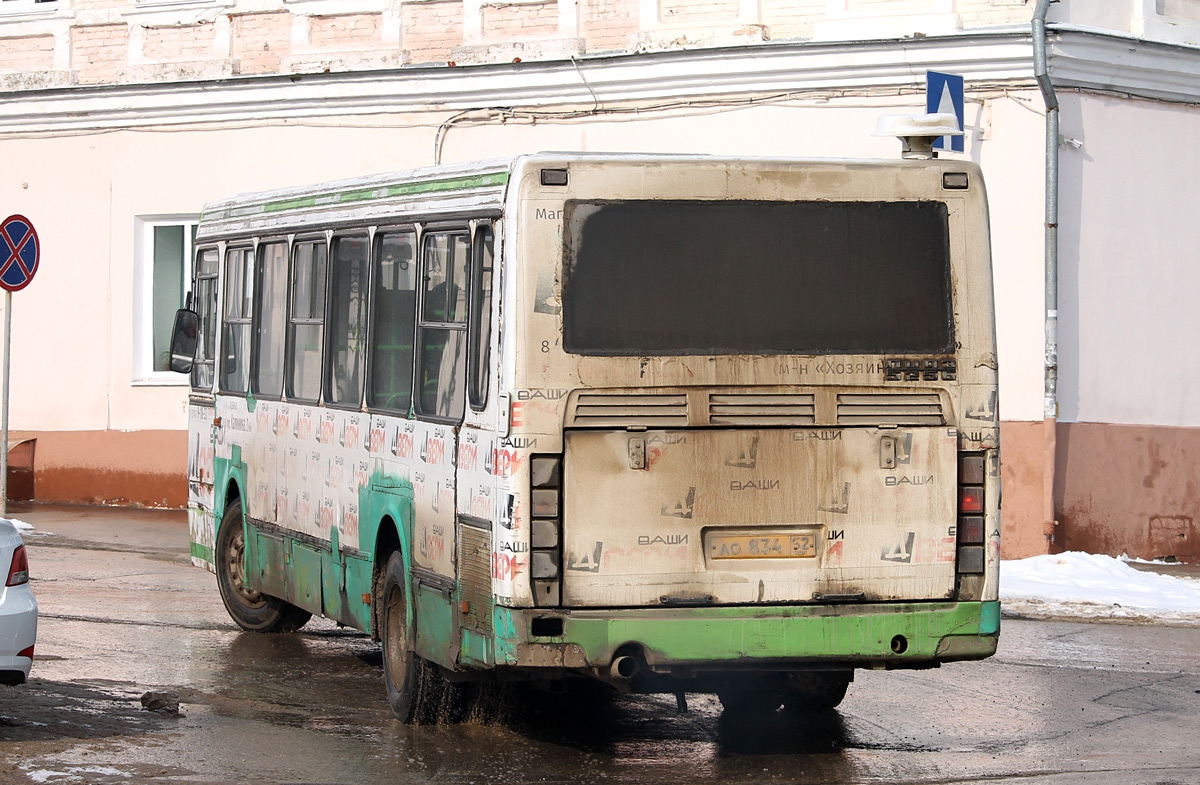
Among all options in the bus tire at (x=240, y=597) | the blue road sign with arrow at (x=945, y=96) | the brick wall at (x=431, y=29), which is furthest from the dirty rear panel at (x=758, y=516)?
the brick wall at (x=431, y=29)

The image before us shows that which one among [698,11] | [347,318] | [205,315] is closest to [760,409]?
[347,318]

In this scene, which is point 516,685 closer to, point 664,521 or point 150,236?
point 664,521

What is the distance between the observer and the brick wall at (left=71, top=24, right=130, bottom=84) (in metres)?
21.9

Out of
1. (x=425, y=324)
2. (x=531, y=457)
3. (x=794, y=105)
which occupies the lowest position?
(x=531, y=457)

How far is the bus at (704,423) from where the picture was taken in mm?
7785

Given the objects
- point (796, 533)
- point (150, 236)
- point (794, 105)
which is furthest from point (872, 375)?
point (150, 236)

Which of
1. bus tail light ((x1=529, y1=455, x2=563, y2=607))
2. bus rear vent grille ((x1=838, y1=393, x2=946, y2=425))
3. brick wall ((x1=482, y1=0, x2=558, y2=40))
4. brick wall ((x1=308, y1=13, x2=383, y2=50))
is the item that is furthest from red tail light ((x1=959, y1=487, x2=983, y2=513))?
brick wall ((x1=308, y1=13, x2=383, y2=50))

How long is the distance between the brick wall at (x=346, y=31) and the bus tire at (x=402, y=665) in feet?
38.9

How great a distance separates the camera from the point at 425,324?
8.88 m

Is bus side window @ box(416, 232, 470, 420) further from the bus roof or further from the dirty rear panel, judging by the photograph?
the dirty rear panel

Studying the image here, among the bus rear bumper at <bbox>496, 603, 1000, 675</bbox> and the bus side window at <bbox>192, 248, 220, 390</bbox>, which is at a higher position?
the bus side window at <bbox>192, 248, 220, 390</bbox>

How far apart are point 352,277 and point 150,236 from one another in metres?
12.8

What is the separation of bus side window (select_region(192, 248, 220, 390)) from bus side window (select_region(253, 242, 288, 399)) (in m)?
1.07

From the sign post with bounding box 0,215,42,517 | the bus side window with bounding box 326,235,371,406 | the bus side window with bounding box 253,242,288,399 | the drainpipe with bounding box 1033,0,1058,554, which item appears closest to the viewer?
the bus side window with bounding box 326,235,371,406
